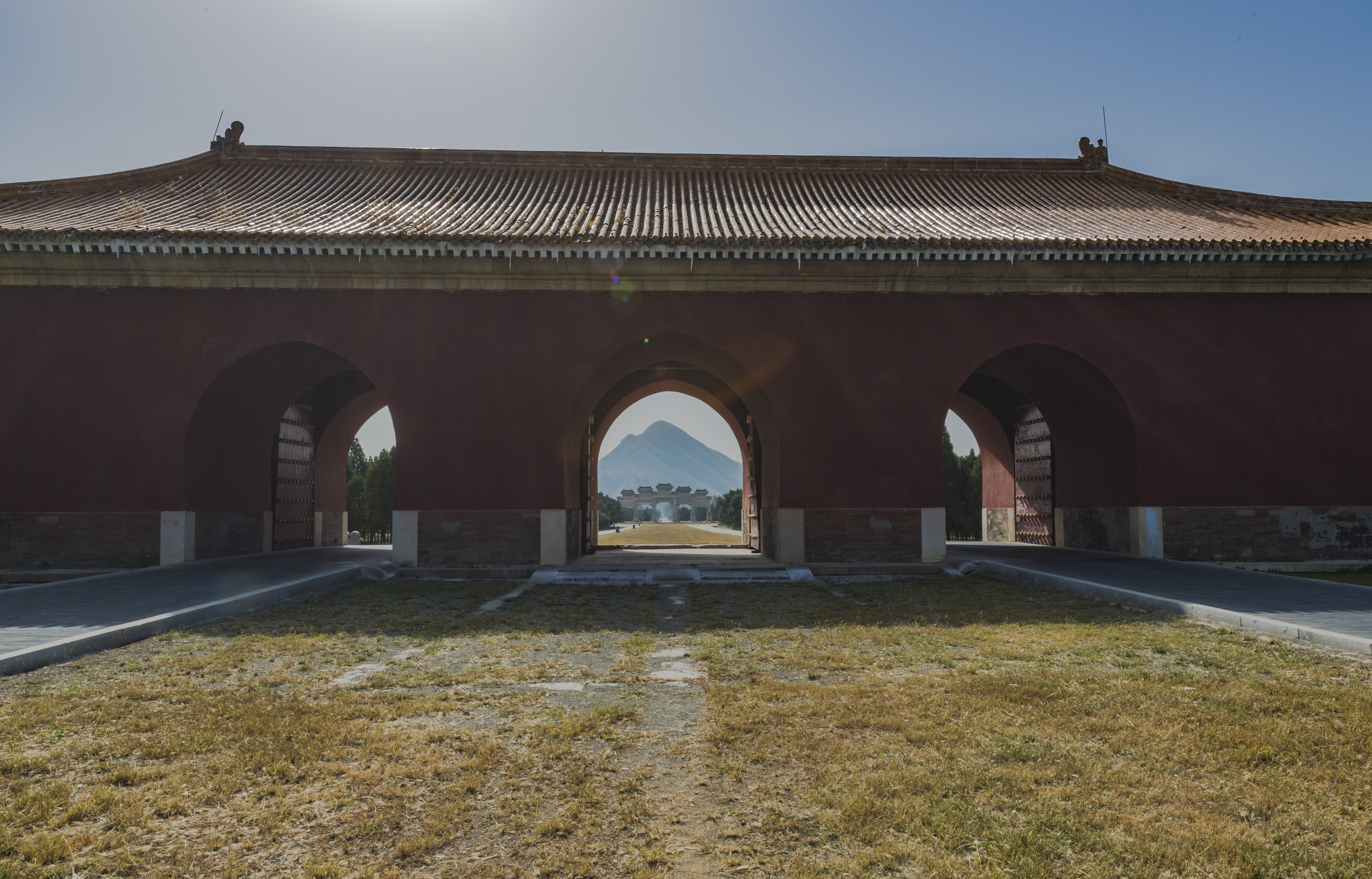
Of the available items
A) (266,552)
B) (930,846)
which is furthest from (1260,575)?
Answer: (266,552)

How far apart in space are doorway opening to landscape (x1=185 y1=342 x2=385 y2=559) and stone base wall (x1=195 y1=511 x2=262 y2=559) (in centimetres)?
2

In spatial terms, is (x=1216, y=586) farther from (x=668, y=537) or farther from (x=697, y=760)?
(x=668, y=537)

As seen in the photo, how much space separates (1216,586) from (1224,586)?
0.23ft

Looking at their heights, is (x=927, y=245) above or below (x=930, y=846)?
above

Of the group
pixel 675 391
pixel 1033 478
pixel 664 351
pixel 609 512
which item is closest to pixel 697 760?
pixel 664 351

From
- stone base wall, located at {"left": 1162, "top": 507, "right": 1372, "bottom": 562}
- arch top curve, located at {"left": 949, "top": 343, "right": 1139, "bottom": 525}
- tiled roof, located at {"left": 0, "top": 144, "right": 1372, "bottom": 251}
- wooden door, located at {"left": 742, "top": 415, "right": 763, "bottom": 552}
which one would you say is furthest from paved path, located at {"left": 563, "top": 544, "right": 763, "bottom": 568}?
stone base wall, located at {"left": 1162, "top": 507, "right": 1372, "bottom": 562}

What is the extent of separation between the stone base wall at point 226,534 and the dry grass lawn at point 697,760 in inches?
270

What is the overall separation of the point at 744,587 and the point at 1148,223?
8588mm

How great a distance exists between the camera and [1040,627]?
6.39m

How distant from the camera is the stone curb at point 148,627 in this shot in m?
4.93

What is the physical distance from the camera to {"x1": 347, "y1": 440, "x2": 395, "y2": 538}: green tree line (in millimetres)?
25312

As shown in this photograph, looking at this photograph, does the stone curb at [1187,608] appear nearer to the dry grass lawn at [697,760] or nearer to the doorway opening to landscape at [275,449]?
the dry grass lawn at [697,760]

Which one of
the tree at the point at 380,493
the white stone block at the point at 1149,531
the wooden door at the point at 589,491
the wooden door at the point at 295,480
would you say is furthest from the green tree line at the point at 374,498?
the white stone block at the point at 1149,531

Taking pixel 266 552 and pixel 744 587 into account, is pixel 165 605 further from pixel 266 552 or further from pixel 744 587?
pixel 266 552
